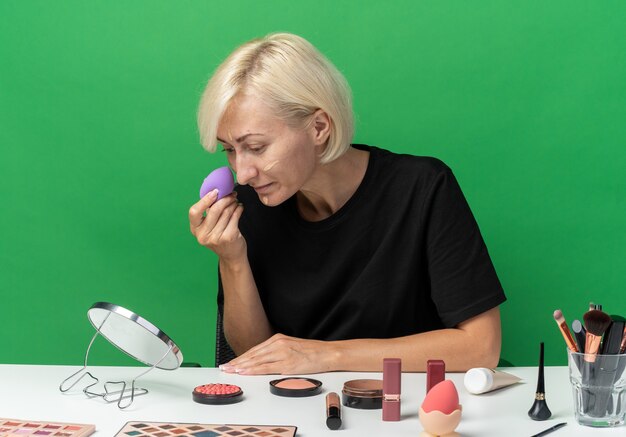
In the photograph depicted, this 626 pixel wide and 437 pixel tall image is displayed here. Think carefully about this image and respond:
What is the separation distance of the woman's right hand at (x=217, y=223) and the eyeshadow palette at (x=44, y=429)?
70 cm

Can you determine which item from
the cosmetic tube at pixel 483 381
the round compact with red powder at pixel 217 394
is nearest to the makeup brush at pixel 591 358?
the cosmetic tube at pixel 483 381

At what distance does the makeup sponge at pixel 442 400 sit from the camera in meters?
1.19

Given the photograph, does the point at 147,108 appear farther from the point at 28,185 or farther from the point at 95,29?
the point at 28,185

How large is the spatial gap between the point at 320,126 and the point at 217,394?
71 centimetres

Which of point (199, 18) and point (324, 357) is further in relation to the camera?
point (199, 18)

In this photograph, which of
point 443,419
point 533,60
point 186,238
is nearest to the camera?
point 443,419

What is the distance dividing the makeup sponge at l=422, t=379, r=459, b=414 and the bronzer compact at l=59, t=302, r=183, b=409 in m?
0.44

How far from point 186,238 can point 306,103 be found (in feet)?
3.28

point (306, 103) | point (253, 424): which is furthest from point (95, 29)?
point (253, 424)

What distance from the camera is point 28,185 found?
2688 mm

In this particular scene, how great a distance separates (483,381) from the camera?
143 centimetres

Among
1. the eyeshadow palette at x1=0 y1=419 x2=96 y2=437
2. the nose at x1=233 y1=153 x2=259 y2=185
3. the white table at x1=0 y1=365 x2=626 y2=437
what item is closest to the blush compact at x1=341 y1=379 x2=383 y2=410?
the white table at x1=0 y1=365 x2=626 y2=437

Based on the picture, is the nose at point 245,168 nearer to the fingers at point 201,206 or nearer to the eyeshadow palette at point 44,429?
the fingers at point 201,206

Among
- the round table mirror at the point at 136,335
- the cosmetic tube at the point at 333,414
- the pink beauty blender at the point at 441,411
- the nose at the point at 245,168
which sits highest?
the nose at the point at 245,168
